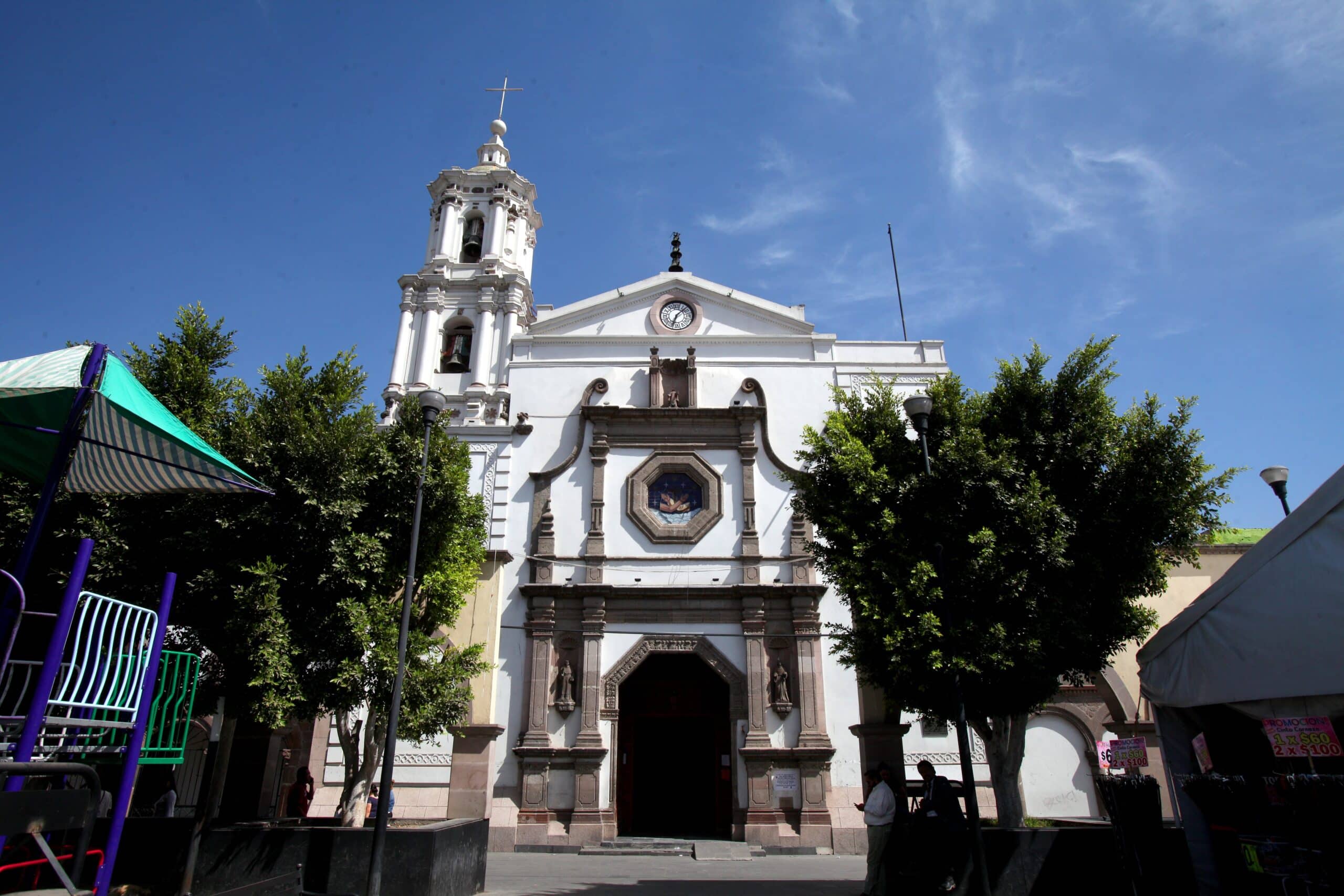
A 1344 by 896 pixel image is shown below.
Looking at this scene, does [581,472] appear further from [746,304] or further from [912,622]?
[912,622]

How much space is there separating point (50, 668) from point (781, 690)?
48.8 ft

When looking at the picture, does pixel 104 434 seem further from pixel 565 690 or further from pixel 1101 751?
pixel 1101 751

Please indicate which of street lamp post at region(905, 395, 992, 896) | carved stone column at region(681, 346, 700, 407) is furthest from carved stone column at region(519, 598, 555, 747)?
street lamp post at region(905, 395, 992, 896)

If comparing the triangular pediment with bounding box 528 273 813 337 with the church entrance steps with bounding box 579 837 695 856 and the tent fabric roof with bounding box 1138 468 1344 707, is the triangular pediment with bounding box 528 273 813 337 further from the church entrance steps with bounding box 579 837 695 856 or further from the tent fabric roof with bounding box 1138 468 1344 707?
the tent fabric roof with bounding box 1138 468 1344 707

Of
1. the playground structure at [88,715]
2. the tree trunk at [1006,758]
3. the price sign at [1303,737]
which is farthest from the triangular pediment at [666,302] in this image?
the playground structure at [88,715]

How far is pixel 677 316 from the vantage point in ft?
72.2

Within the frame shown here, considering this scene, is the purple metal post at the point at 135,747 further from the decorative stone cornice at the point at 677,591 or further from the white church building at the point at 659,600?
the decorative stone cornice at the point at 677,591

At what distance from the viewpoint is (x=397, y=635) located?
11.5 metres

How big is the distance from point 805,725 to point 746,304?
1099 cm

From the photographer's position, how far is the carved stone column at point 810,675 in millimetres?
16844

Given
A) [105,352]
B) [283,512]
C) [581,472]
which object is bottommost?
[105,352]

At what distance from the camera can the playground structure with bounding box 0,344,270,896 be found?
159 inches

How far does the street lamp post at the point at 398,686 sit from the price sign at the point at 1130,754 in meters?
8.55

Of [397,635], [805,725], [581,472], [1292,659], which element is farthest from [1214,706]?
[581,472]
